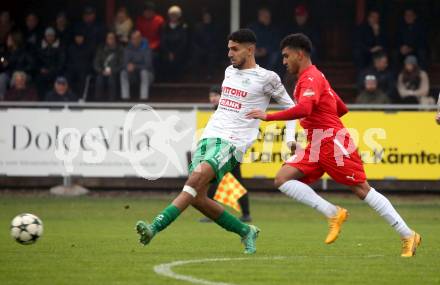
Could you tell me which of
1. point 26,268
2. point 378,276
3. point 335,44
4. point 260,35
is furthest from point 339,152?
point 335,44

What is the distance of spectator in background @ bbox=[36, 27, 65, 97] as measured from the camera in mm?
24781

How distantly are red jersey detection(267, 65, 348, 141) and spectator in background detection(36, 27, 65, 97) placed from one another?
13.8 m

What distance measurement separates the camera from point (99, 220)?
17875mm

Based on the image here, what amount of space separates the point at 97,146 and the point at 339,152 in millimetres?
10624

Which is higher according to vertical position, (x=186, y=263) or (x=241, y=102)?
(x=241, y=102)

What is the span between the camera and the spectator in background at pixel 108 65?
24.7 m

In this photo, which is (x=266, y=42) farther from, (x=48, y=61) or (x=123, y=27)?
(x=48, y=61)

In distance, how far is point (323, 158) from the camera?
11.6 metres

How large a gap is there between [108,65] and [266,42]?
11.3 ft

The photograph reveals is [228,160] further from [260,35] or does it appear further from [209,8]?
[209,8]

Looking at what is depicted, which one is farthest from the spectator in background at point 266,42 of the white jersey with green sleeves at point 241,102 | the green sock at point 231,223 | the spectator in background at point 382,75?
the green sock at point 231,223

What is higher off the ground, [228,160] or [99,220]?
[228,160]

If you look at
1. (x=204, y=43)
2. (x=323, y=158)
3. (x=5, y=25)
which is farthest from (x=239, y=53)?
(x=5, y=25)

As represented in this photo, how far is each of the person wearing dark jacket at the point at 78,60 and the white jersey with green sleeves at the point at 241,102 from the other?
13.7 metres
